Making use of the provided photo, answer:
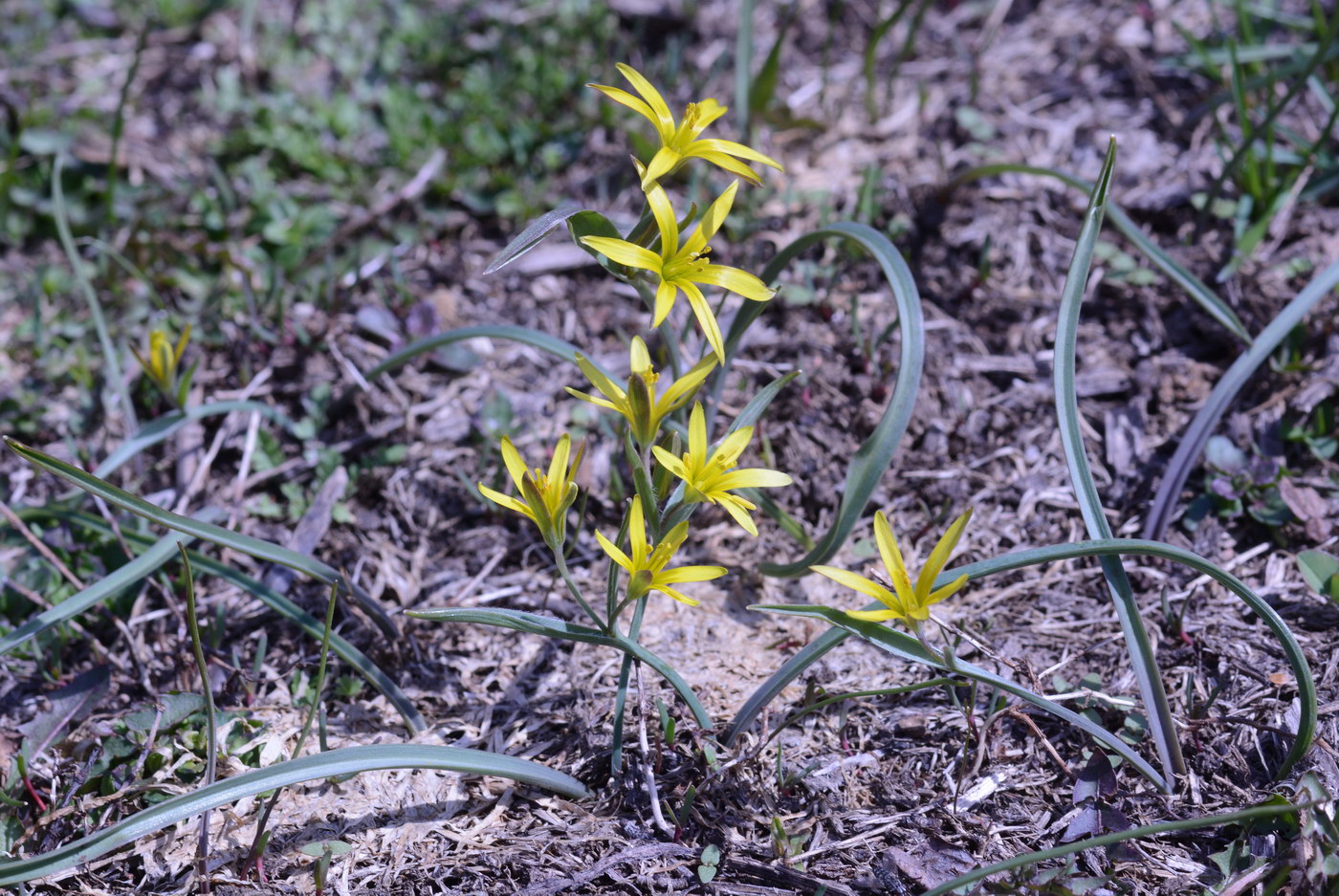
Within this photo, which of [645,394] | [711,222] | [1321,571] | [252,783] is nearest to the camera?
[252,783]

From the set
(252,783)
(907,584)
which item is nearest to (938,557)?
(907,584)

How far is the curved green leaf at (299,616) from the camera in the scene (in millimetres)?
2014

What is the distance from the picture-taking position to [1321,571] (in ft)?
6.64

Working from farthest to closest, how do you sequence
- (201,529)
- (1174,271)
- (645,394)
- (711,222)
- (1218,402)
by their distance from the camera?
(1174,271), (1218,402), (201,529), (711,222), (645,394)

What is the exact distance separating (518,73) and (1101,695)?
286cm

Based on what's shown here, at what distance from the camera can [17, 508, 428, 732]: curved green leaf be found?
6.61 ft

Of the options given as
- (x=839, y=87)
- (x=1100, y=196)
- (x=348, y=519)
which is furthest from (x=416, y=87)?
(x=1100, y=196)

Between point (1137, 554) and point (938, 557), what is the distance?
379 mm

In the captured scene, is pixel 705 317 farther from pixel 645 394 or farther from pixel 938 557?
pixel 938 557

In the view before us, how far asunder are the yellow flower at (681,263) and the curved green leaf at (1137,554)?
577mm

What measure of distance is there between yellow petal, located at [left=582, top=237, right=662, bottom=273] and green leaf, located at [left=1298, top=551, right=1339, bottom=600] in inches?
62.2

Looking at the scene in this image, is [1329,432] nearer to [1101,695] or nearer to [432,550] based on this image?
[1101,695]

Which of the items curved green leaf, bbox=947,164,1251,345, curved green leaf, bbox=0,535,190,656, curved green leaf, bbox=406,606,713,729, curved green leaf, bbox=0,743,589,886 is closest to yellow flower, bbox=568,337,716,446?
curved green leaf, bbox=406,606,713,729

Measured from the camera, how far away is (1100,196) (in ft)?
6.06
